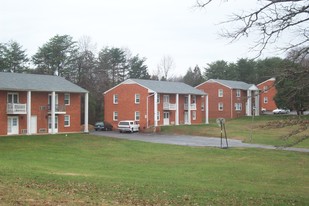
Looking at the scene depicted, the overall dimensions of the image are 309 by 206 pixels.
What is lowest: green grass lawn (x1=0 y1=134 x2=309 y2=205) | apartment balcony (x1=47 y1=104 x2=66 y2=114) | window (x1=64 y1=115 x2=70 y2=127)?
green grass lawn (x1=0 y1=134 x2=309 y2=205)

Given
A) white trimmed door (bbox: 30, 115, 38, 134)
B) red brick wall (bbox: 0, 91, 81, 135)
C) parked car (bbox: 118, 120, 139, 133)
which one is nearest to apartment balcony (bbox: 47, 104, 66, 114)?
red brick wall (bbox: 0, 91, 81, 135)

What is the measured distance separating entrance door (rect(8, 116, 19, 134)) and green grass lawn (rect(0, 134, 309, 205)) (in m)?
Answer: 3.91

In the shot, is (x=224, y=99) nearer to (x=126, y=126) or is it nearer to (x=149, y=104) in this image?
(x=149, y=104)

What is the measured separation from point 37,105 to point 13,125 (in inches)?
164

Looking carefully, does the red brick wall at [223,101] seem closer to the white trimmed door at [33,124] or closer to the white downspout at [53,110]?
the white downspout at [53,110]

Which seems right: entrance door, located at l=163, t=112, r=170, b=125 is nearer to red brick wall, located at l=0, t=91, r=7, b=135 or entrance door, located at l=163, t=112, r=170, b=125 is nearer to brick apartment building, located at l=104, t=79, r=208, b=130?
brick apartment building, located at l=104, t=79, r=208, b=130

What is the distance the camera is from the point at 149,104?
216 ft

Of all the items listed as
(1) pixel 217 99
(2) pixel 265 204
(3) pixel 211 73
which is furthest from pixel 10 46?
(2) pixel 265 204

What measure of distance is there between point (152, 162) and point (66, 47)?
5982 cm

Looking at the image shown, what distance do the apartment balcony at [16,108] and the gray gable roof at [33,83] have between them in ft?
5.99

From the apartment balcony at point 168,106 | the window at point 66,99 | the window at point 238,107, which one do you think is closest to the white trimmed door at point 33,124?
the window at point 66,99

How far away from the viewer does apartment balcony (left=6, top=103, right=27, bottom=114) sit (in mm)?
49688

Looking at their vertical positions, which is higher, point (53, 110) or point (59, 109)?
point (59, 109)

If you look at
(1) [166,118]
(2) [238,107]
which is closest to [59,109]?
(1) [166,118]
